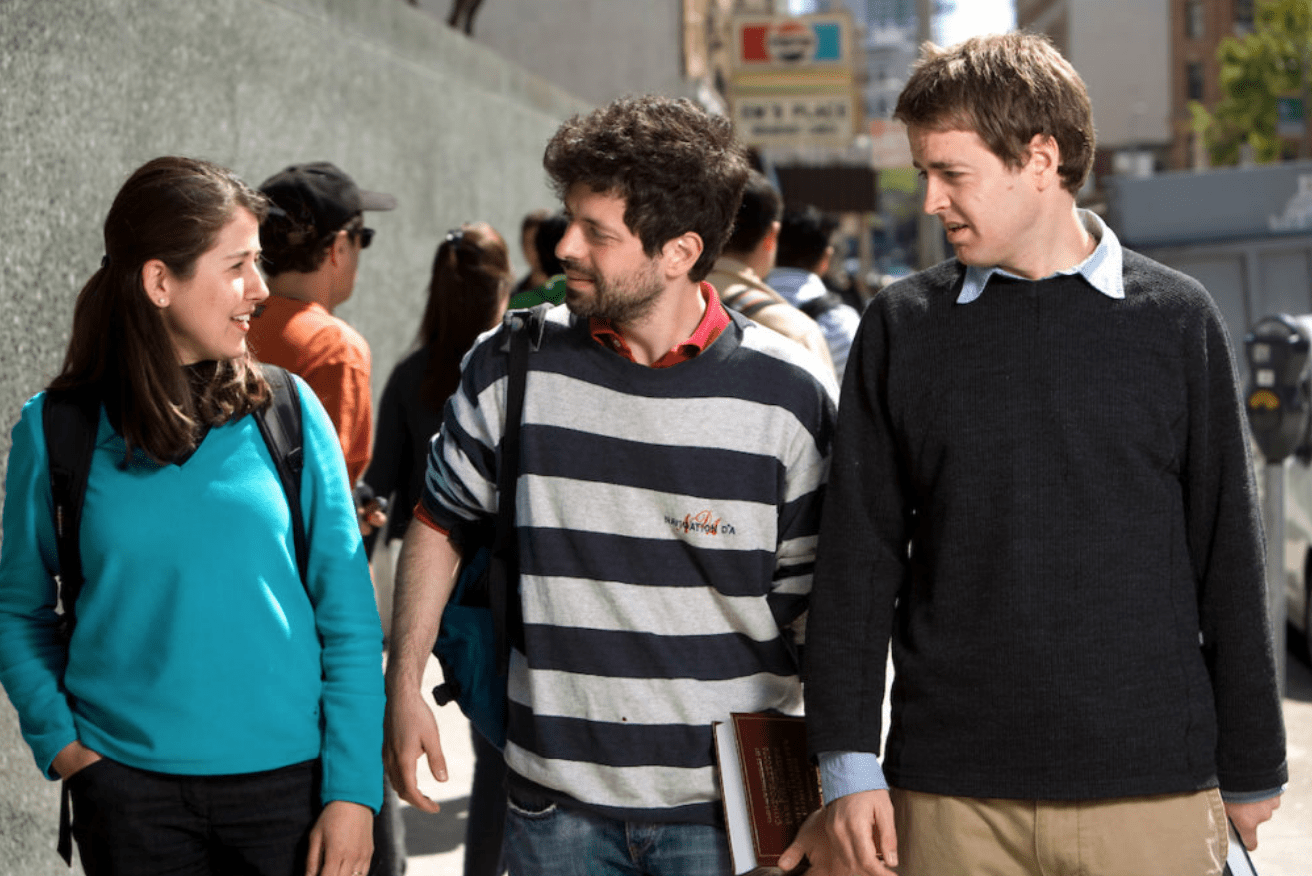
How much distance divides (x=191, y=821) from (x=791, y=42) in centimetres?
2777

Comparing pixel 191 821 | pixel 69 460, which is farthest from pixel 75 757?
pixel 69 460

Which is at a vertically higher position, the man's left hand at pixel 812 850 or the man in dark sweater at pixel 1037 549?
the man in dark sweater at pixel 1037 549

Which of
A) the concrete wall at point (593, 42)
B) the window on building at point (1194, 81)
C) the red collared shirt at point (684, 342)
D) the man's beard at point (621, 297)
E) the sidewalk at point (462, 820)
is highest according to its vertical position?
the window on building at point (1194, 81)

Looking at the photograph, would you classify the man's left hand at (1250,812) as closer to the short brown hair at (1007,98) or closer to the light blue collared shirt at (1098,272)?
the light blue collared shirt at (1098,272)

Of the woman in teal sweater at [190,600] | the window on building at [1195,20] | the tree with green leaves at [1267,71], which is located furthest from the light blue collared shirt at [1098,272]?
the window on building at [1195,20]

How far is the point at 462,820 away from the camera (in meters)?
5.82

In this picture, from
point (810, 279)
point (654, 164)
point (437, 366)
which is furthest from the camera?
point (810, 279)

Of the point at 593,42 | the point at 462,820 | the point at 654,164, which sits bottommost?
the point at 462,820

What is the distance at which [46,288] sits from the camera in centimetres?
439

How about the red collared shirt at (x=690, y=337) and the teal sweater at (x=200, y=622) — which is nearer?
the teal sweater at (x=200, y=622)

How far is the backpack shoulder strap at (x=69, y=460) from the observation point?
2.64 m

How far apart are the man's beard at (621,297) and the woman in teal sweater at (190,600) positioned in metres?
0.52

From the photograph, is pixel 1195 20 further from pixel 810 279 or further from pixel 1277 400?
pixel 810 279

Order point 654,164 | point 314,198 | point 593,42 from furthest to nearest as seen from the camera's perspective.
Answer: point 593,42 → point 314,198 → point 654,164
